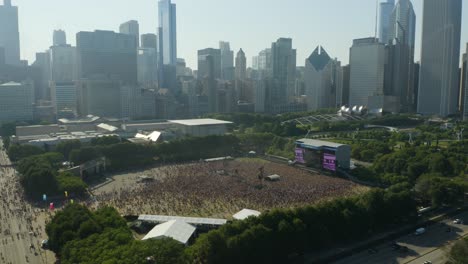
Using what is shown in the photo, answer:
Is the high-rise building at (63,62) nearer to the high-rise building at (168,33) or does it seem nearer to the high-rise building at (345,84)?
the high-rise building at (168,33)

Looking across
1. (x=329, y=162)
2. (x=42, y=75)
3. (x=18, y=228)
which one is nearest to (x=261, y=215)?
(x=18, y=228)

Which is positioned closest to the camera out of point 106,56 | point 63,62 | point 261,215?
point 261,215

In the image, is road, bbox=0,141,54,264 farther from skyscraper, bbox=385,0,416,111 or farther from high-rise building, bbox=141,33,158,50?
high-rise building, bbox=141,33,158,50

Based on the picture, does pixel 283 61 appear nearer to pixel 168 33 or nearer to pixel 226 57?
pixel 226 57

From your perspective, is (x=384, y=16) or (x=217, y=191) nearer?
(x=217, y=191)

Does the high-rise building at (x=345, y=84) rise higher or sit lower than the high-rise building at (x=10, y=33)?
lower

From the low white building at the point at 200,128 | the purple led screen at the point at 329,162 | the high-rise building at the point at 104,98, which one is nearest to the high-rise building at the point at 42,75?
the high-rise building at the point at 104,98

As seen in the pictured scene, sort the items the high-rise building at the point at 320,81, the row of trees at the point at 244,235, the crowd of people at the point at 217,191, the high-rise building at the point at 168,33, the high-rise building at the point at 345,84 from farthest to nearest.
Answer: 1. the high-rise building at the point at 168,33
2. the high-rise building at the point at 345,84
3. the high-rise building at the point at 320,81
4. the crowd of people at the point at 217,191
5. the row of trees at the point at 244,235

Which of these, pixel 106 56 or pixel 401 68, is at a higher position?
pixel 106 56

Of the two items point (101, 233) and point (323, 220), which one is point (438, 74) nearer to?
point (323, 220)
